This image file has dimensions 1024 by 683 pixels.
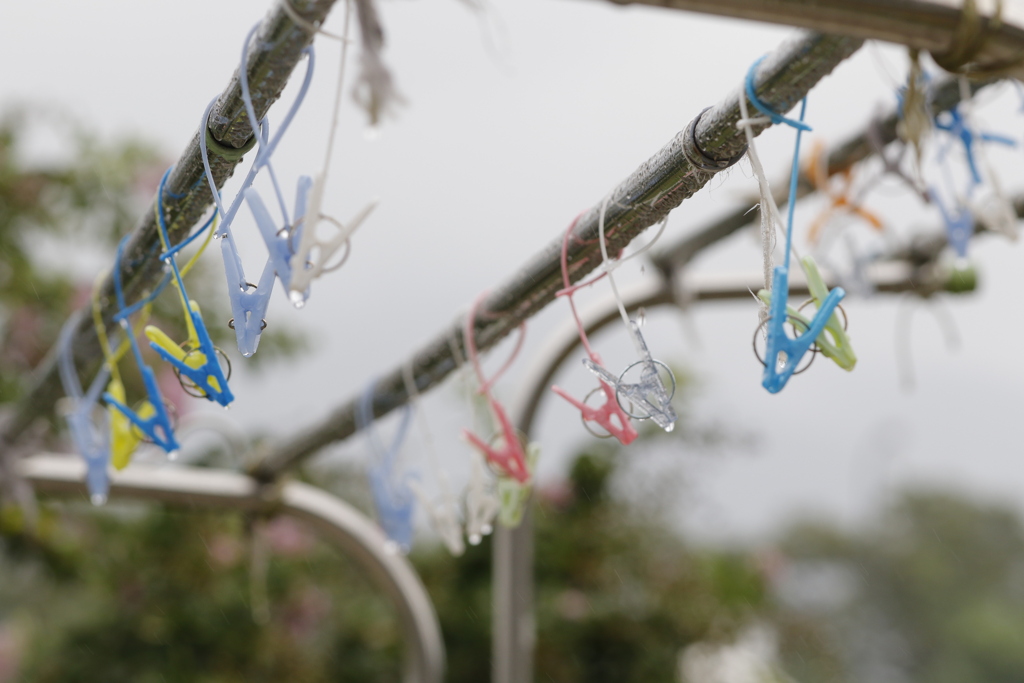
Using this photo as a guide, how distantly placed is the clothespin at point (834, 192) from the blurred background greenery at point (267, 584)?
56.3 inches

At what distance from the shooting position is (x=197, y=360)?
53 cm

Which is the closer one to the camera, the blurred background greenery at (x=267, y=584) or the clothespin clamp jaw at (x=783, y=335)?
the clothespin clamp jaw at (x=783, y=335)

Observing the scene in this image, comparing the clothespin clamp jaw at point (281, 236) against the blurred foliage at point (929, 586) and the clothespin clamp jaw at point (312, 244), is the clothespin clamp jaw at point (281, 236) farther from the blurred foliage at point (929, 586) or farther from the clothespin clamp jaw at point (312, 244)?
the blurred foliage at point (929, 586)

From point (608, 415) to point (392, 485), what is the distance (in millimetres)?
503

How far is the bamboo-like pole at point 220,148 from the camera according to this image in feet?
1.36

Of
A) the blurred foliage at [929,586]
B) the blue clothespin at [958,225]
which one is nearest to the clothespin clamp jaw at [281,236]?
the blue clothespin at [958,225]

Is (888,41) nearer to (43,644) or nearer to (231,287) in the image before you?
(231,287)

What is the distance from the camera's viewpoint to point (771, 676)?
267 cm

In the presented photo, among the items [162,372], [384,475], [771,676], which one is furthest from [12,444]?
[771,676]

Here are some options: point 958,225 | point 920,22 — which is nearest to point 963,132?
point 958,225

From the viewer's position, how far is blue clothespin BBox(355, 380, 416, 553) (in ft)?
3.23

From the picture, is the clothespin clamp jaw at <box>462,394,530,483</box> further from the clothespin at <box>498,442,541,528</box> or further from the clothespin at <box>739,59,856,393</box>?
the clothespin at <box>739,59,856,393</box>

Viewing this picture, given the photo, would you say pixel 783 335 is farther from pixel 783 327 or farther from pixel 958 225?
pixel 958 225

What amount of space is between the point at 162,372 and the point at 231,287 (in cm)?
184
